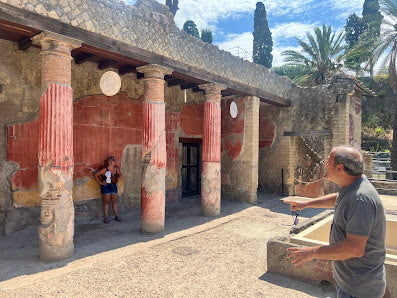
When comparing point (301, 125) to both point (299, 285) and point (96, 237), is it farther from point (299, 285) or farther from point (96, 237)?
point (96, 237)

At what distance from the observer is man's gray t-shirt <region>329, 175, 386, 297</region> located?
5.54 ft

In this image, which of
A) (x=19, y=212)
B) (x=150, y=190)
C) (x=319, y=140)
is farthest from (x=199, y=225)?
(x=319, y=140)

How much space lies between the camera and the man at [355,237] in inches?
66.3

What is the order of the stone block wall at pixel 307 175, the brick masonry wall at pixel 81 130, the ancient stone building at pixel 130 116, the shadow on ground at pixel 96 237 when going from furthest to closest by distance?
the stone block wall at pixel 307 175
the brick masonry wall at pixel 81 130
the ancient stone building at pixel 130 116
the shadow on ground at pixel 96 237

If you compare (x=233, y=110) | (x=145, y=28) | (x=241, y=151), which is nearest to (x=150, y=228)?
(x=145, y=28)

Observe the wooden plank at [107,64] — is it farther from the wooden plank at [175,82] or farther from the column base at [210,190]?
the column base at [210,190]

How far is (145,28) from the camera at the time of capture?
547 centimetres

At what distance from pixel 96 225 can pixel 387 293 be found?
216 inches

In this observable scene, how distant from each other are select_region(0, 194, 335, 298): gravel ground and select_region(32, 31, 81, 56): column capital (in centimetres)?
307

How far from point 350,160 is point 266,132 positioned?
29.6ft

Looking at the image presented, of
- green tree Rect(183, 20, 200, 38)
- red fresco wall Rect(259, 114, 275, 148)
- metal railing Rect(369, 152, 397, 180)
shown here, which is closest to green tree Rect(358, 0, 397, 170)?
metal railing Rect(369, 152, 397, 180)

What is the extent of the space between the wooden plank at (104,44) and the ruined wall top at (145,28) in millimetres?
68

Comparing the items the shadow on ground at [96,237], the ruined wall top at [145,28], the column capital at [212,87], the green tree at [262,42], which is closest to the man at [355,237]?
the shadow on ground at [96,237]

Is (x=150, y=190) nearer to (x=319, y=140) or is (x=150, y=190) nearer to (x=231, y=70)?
(x=231, y=70)
